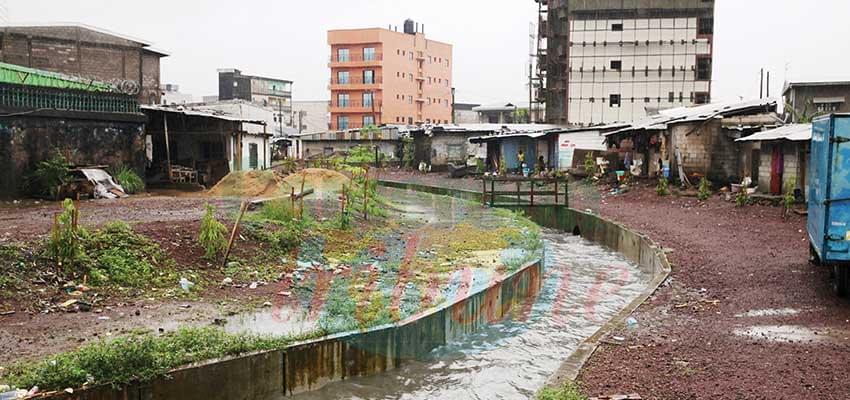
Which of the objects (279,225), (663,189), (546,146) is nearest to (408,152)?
(546,146)

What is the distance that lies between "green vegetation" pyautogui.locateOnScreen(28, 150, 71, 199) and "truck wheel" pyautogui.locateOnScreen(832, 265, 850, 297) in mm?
18604

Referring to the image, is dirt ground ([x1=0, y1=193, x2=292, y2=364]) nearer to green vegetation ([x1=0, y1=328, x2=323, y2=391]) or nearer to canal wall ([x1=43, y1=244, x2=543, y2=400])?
green vegetation ([x1=0, y1=328, x2=323, y2=391])

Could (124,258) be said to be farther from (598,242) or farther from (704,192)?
(704,192)

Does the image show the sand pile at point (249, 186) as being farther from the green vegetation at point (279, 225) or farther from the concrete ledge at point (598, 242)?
the concrete ledge at point (598, 242)

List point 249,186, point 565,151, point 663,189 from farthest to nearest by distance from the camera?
point 565,151, point 663,189, point 249,186

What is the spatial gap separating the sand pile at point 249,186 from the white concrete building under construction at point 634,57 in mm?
31199

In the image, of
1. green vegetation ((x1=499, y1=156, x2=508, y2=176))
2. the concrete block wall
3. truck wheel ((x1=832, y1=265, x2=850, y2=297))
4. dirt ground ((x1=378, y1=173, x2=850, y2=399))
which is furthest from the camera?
green vegetation ((x1=499, y1=156, x2=508, y2=176))

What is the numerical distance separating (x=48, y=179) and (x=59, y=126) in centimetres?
194

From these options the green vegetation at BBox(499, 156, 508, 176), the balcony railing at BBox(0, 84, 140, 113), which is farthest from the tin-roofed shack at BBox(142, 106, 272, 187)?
the green vegetation at BBox(499, 156, 508, 176)

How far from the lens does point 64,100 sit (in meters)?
20.9

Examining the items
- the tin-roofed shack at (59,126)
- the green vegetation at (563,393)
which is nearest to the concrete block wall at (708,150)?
the tin-roofed shack at (59,126)

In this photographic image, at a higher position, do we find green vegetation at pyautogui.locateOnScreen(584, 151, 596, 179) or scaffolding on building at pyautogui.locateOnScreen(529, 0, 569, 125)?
scaffolding on building at pyautogui.locateOnScreen(529, 0, 569, 125)

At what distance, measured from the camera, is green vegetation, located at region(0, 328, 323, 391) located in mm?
6512

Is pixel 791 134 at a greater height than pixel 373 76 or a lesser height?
lesser
